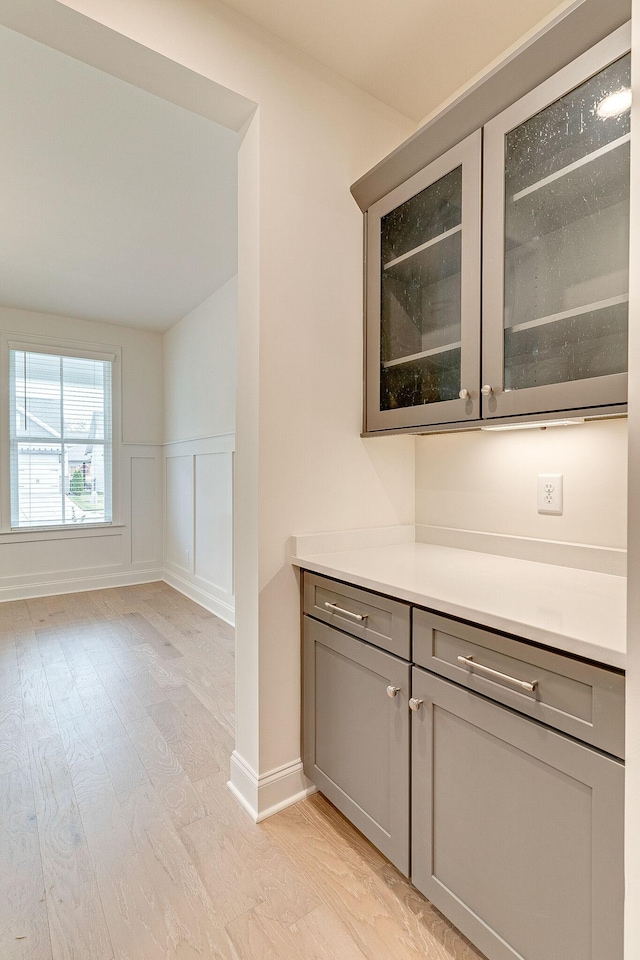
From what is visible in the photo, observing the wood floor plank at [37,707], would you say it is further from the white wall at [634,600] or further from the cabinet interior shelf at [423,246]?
the cabinet interior shelf at [423,246]

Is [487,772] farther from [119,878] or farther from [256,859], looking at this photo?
[119,878]

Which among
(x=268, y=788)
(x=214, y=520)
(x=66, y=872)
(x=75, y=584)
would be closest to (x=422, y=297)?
(x=268, y=788)

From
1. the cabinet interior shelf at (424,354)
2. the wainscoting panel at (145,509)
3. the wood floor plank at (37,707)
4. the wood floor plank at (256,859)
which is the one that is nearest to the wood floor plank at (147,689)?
the wood floor plank at (37,707)

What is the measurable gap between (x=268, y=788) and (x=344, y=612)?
0.72m

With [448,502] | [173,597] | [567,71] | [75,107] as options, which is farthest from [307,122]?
[173,597]

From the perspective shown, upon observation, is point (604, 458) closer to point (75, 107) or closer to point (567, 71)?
point (567, 71)

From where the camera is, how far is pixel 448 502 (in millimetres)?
1907

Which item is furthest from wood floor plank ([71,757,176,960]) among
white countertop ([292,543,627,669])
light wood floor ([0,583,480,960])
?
white countertop ([292,543,627,669])

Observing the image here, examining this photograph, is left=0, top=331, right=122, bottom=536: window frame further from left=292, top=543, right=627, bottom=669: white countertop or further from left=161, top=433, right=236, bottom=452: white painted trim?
left=292, top=543, right=627, bottom=669: white countertop

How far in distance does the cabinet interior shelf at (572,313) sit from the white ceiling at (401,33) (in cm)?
113

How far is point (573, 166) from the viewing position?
3.97ft

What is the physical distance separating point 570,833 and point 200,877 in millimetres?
1086

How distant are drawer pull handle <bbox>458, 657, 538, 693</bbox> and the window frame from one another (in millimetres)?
4528

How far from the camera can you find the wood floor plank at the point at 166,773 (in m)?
1.68
